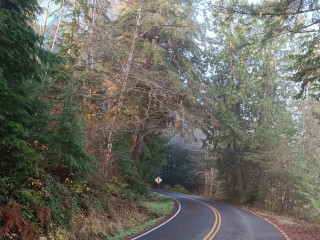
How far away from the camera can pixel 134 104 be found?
19328 millimetres

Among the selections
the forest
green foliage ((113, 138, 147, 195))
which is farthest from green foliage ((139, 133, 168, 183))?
green foliage ((113, 138, 147, 195))

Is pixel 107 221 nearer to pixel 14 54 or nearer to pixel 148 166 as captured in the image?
pixel 14 54

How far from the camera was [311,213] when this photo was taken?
19.8 m

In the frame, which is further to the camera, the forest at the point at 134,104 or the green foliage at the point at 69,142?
the green foliage at the point at 69,142

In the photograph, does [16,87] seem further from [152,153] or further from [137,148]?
[152,153]

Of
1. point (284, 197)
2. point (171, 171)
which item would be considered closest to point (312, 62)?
point (284, 197)

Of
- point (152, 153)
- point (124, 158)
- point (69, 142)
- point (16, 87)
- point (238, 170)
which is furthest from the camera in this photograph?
point (238, 170)

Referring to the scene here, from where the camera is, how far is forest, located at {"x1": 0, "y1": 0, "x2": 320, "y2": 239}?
7984mm

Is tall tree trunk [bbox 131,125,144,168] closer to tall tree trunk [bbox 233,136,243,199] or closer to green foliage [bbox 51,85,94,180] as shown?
tall tree trunk [bbox 233,136,243,199]

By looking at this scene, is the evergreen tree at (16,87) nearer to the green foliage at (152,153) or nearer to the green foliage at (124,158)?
the green foliage at (124,158)

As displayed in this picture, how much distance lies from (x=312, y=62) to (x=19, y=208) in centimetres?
1014

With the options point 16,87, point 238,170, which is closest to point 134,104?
point 16,87

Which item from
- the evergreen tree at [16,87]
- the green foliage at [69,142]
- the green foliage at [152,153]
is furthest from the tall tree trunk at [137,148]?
the evergreen tree at [16,87]

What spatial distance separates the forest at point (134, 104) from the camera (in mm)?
7984
